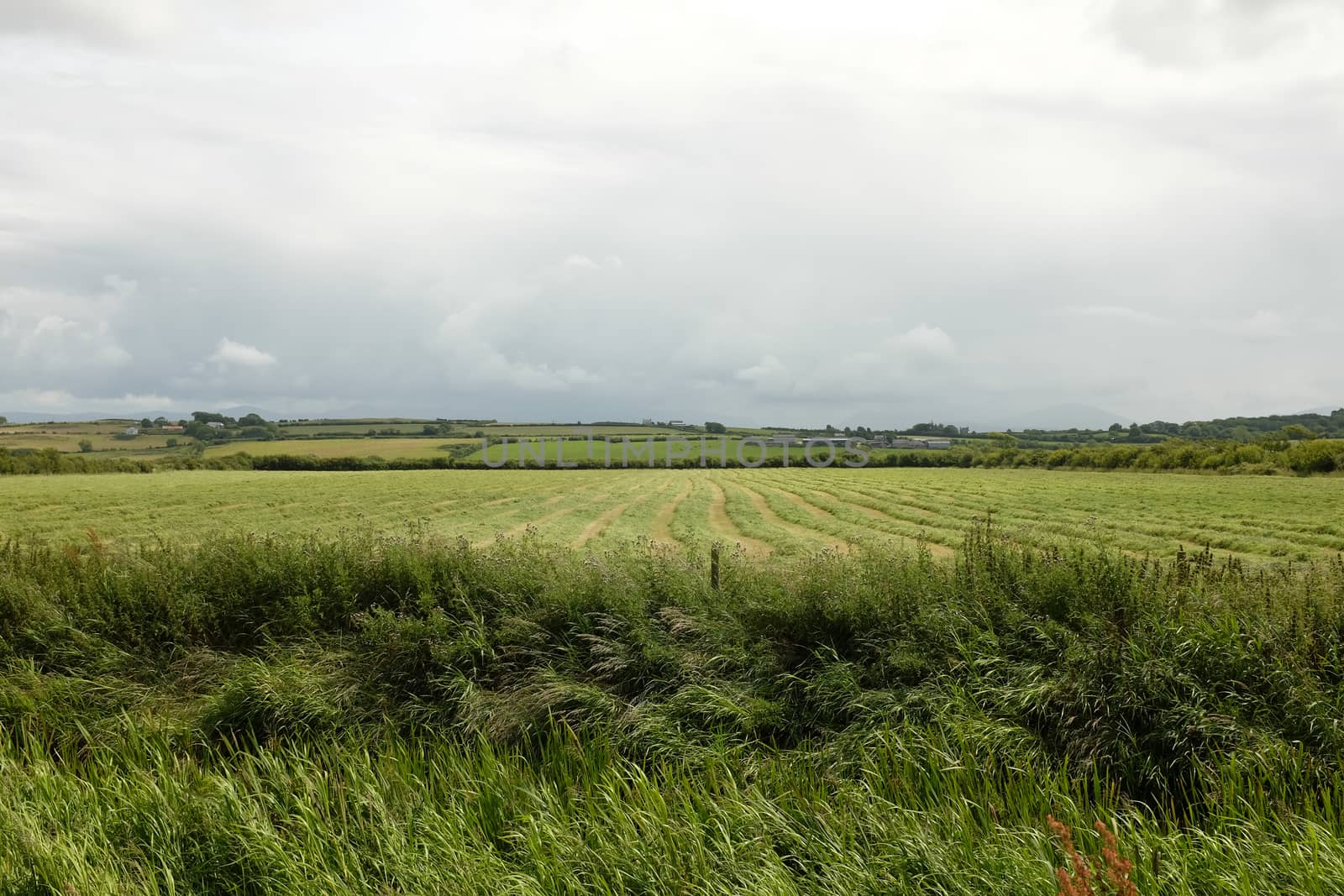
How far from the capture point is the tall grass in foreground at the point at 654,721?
13.4 ft

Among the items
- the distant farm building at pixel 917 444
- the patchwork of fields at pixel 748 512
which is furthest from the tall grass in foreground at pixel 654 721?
the distant farm building at pixel 917 444

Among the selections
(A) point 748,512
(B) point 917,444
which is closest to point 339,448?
(A) point 748,512

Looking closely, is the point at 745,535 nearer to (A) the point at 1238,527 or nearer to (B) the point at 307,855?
(A) the point at 1238,527

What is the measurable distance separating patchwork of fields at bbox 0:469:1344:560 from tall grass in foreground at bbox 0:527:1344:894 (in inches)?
117

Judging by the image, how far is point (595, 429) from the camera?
139 meters

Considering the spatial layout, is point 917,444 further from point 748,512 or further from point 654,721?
point 654,721

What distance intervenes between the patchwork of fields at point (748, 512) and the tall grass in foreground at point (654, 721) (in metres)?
2.97

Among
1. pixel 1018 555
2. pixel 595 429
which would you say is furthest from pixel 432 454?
pixel 1018 555

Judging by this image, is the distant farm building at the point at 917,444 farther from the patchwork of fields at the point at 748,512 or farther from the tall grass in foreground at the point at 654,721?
the tall grass in foreground at the point at 654,721

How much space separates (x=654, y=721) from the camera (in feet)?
19.6

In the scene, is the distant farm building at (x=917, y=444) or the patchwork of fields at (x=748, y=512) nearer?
the patchwork of fields at (x=748, y=512)

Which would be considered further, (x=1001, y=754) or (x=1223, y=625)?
(x=1223, y=625)

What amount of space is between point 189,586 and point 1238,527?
27628 millimetres

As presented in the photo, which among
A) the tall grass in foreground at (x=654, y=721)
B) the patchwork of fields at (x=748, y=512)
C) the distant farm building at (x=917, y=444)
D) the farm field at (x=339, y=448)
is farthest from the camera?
the distant farm building at (x=917, y=444)
